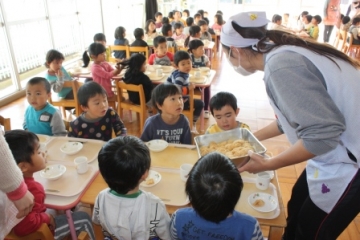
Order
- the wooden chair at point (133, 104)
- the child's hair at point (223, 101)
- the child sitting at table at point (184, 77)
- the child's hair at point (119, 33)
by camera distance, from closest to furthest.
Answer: the child's hair at point (223, 101) → the wooden chair at point (133, 104) → the child sitting at table at point (184, 77) → the child's hair at point (119, 33)

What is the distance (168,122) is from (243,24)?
1.09m

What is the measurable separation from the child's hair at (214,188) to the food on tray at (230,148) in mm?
447

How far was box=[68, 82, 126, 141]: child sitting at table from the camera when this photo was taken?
215cm

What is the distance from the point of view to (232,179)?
1.00 meters

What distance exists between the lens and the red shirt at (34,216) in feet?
4.16

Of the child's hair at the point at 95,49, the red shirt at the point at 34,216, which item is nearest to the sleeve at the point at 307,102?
the red shirt at the point at 34,216

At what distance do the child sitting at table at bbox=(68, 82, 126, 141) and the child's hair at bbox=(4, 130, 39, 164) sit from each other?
73 centimetres

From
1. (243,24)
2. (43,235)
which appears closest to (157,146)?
(43,235)

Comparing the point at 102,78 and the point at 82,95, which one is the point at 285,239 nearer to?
the point at 82,95

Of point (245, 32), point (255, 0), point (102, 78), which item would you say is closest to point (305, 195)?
point (245, 32)

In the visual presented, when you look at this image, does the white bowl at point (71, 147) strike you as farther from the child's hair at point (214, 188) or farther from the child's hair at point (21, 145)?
the child's hair at point (214, 188)

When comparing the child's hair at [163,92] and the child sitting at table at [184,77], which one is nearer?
the child's hair at [163,92]

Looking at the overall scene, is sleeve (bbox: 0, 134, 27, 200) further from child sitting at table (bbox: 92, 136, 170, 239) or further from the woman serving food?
the woman serving food

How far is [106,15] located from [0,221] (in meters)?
7.01
